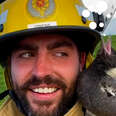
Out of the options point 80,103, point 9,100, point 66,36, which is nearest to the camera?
point 80,103

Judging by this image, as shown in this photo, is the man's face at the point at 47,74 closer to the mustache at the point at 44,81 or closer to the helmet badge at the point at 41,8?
the mustache at the point at 44,81

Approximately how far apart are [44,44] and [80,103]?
0.50 meters

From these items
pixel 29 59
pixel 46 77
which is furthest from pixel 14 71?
pixel 46 77

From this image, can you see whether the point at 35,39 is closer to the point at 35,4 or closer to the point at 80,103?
the point at 35,4

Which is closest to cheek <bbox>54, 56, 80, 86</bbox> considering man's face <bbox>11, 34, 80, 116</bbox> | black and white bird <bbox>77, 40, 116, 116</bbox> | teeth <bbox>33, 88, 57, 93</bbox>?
man's face <bbox>11, 34, 80, 116</bbox>

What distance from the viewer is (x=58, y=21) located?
2.79 meters

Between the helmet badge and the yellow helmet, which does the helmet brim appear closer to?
the yellow helmet

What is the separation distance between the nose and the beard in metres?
0.03

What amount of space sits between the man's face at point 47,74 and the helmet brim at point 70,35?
0.05m

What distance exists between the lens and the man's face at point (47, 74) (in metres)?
2.75

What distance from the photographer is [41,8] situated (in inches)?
112

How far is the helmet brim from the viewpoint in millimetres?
2760

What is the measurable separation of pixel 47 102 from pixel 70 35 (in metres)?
0.51

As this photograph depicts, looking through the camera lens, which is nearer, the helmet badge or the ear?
the ear
